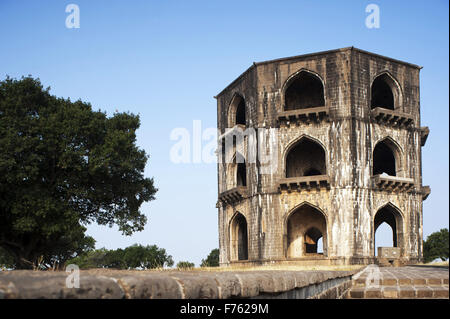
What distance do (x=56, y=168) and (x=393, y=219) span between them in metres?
22.0

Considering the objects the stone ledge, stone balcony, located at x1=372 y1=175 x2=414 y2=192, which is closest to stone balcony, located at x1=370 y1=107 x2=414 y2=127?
stone balcony, located at x1=372 y1=175 x2=414 y2=192

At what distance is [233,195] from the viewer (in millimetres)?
31797

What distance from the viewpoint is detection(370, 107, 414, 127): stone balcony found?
29.2 metres

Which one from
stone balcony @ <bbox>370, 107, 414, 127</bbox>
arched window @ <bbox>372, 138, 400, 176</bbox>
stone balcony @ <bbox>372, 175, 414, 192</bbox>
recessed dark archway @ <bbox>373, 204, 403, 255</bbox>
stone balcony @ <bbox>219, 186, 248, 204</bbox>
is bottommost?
recessed dark archway @ <bbox>373, 204, 403, 255</bbox>

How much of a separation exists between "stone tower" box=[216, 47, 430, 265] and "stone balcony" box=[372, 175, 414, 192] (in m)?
0.06

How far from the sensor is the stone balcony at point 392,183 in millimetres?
28859

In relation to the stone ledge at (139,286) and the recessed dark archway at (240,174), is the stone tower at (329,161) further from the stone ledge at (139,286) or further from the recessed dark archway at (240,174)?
the stone ledge at (139,286)

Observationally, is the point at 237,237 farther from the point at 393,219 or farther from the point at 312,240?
the point at 393,219

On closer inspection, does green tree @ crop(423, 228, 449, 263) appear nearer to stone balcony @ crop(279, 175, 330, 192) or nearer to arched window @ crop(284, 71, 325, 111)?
arched window @ crop(284, 71, 325, 111)

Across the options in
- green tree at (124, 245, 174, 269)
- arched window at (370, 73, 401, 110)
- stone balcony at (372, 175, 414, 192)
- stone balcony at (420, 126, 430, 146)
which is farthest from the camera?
green tree at (124, 245, 174, 269)

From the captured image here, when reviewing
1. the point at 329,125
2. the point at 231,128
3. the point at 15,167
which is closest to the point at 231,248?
the point at 231,128

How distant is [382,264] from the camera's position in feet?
91.4
